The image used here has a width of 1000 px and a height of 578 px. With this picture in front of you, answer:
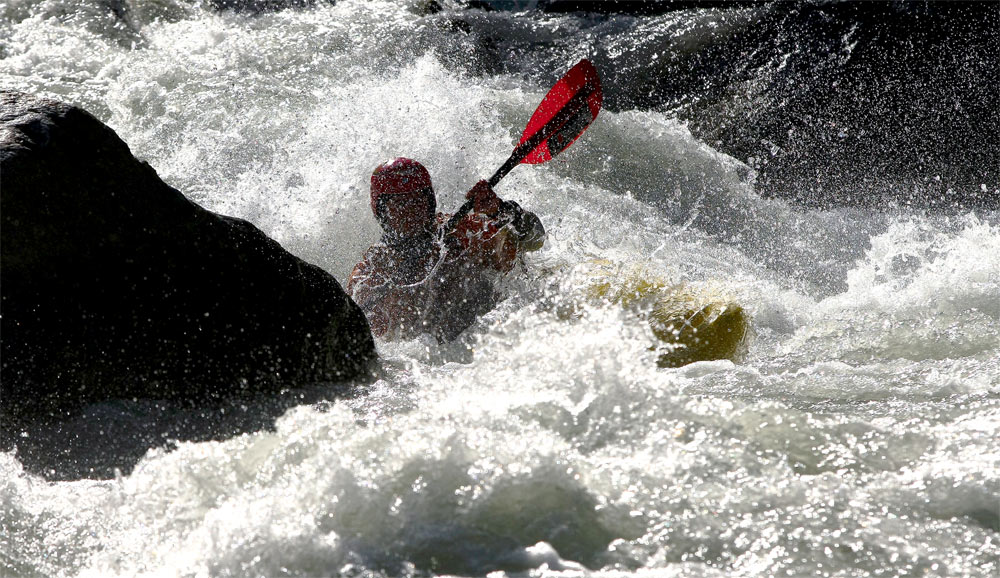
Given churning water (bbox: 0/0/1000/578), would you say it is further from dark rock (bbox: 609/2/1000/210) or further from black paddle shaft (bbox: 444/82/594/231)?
dark rock (bbox: 609/2/1000/210)

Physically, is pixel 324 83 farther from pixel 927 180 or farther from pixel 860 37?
pixel 927 180

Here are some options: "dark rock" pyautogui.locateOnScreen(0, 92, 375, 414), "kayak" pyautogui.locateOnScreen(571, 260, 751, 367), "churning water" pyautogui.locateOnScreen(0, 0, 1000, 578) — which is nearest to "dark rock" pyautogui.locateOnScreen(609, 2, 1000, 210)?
"churning water" pyautogui.locateOnScreen(0, 0, 1000, 578)

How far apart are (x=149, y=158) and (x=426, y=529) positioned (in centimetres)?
480

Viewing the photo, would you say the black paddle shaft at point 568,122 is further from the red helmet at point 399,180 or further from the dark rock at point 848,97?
the dark rock at point 848,97

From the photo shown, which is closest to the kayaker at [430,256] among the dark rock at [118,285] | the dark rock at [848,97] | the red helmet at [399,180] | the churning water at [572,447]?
the red helmet at [399,180]

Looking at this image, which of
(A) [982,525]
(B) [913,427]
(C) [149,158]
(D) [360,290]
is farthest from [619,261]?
(C) [149,158]

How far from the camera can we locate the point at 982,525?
199 cm

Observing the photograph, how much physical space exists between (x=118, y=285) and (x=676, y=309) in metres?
2.21

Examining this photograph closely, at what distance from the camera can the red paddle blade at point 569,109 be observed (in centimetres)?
472

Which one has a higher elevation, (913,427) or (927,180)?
(927,180)

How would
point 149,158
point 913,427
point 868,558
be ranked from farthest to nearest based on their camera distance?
point 149,158
point 913,427
point 868,558

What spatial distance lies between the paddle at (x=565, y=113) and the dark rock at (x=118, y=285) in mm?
1844

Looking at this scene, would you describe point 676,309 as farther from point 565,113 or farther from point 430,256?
point 565,113

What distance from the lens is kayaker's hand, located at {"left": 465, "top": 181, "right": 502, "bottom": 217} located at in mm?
4098
